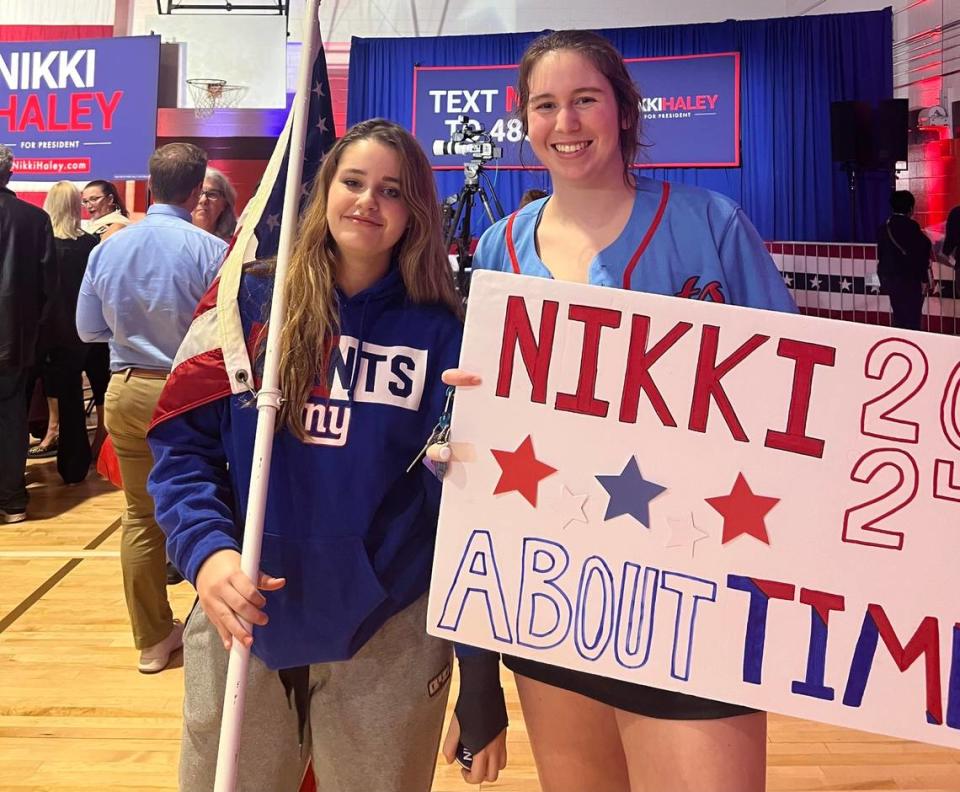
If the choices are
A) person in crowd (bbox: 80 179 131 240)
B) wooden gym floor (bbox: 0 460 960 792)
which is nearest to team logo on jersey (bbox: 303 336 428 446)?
wooden gym floor (bbox: 0 460 960 792)

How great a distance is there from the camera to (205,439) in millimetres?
1295

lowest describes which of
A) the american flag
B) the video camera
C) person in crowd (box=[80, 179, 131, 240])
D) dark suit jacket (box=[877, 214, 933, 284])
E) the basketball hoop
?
the american flag

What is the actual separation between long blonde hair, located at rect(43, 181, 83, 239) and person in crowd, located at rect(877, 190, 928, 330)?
583 cm

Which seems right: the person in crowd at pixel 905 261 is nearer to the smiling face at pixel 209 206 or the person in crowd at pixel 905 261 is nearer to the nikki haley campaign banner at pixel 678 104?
the nikki haley campaign banner at pixel 678 104

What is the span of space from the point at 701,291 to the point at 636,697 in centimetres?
53

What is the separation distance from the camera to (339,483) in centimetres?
122

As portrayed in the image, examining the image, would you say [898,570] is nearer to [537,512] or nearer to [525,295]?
[537,512]

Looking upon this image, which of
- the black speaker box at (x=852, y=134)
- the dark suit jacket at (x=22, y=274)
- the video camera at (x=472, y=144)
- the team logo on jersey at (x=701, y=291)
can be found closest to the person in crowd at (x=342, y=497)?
the team logo on jersey at (x=701, y=291)

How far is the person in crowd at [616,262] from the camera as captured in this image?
3.84 feet

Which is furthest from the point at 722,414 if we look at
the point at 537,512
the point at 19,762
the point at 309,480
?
the point at 19,762

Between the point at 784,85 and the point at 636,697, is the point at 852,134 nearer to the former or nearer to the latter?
the point at 784,85

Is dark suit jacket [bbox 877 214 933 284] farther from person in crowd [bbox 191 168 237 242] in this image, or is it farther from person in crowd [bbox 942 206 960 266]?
person in crowd [bbox 191 168 237 242]

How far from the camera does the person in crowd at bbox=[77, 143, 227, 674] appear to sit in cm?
282

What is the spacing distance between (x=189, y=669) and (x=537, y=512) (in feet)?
1.80
